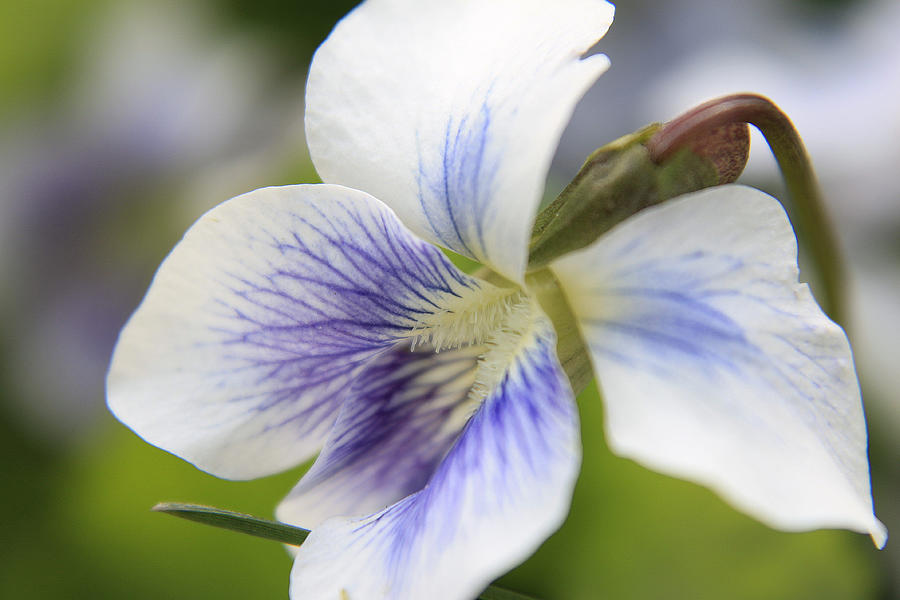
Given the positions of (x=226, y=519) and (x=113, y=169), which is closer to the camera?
(x=226, y=519)

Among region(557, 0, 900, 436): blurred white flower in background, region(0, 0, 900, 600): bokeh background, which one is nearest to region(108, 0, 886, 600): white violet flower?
region(0, 0, 900, 600): bokeh background

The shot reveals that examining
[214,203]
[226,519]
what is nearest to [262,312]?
[226,519]

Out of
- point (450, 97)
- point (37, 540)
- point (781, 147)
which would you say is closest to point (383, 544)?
point (450, 97)

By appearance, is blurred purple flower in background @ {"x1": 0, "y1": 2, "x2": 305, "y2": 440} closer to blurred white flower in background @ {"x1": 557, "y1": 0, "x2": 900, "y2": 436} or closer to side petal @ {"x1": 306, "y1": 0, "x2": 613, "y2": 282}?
blurred white flower in background @ {"x1": 557, "y1": 0, "x2": 900, "y2": 436}

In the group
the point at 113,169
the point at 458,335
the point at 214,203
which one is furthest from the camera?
the point at 113,169

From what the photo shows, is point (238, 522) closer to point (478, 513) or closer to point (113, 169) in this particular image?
point (478, 513)

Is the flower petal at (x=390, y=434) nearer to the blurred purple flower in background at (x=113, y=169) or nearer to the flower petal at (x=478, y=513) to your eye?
the flower petal at (x=478, y=513)
